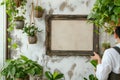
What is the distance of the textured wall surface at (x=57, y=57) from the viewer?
4027mm

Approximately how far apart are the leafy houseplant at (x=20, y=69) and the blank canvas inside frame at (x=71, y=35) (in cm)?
45

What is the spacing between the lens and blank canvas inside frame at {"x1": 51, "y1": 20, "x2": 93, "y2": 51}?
4039 mm

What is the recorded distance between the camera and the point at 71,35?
159 inches

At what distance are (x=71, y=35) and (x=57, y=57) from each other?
35 cm

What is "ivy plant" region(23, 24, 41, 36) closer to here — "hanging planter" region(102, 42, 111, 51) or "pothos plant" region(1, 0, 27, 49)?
"pothos plant" region(1, 0, 27, 49)

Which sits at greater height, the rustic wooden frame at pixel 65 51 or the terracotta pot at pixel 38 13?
the terracotta pot at pixel 38 13

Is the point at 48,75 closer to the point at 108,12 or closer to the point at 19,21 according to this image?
the point at 19,21

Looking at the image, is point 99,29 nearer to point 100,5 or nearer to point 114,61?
point 100,5

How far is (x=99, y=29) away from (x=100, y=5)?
109 centimetres

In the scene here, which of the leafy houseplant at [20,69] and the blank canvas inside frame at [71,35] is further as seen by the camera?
the blank canvas inside frame at [71,35]

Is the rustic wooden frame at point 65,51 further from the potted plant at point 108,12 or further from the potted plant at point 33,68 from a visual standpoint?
the potted plant at point 108,12

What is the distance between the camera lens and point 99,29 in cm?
402

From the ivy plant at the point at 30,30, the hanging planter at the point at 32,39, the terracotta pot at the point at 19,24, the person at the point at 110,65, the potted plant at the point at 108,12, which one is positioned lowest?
the person at the point at 110,65

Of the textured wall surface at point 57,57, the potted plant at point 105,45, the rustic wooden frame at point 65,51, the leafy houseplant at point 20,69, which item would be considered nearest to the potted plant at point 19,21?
the textured wall surface at point 57,57
